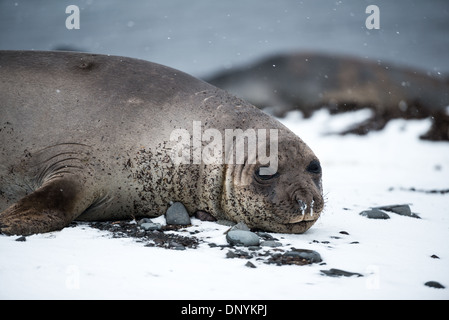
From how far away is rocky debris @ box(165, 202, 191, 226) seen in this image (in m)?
3.92

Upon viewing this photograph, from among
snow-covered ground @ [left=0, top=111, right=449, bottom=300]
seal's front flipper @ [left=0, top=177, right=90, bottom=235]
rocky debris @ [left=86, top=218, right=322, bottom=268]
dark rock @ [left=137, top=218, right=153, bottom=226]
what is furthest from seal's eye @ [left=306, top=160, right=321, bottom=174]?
seal's front flipper @ [left=0, top=177, right=90, bottom=235]

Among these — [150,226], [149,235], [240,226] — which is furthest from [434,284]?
[150,226]

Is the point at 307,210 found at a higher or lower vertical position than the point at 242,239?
higher

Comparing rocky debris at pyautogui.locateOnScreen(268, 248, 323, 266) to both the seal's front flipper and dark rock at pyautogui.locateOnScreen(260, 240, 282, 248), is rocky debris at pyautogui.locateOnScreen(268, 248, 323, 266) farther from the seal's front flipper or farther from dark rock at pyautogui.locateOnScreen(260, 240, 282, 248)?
the seal's front flipper

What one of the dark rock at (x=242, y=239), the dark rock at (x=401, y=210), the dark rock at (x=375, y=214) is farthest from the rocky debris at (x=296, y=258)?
the dark rock at (x=401, y=210)

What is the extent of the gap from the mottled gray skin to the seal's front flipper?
15 millimetres

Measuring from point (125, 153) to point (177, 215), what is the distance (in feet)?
2.30

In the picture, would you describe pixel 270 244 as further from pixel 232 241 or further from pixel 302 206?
pixel 302 206

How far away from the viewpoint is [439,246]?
3.54 meters

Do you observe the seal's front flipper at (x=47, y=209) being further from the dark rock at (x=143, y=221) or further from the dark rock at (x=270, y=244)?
the dark rock at (x=270, y=244)

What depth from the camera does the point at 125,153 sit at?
158 inches

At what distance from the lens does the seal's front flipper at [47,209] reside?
318cm
